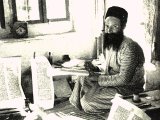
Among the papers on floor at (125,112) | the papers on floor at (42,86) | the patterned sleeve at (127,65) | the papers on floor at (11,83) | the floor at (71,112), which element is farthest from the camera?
the papers on floor at (42,86)

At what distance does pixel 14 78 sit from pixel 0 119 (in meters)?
0.64

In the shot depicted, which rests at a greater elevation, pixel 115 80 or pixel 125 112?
pixel 115 80

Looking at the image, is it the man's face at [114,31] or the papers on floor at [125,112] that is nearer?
the papers on floor at [125,112]

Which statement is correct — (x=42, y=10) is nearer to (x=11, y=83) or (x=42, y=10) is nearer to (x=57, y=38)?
(x=57, y=38)

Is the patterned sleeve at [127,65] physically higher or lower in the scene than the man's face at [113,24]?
lower

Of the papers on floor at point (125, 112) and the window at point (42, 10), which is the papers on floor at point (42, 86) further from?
the papers on floor at point (125, 112)

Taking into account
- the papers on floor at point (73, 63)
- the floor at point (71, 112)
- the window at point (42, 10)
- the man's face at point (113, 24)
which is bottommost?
the floor at point (71, 112)

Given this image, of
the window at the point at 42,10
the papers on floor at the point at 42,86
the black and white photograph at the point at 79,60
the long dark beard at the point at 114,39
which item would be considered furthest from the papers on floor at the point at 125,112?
the window at the point at 42,10

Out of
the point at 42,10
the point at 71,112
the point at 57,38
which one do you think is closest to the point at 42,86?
the point at 71,112

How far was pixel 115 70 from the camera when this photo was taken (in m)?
3.07

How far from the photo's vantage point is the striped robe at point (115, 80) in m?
2.86

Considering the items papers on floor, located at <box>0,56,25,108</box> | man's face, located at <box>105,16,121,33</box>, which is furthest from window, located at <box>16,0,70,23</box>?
man's face, located at <box>105,16,121,33</box>

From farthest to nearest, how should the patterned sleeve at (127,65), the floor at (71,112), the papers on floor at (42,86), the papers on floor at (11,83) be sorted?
the papers on floor at (42,86) < the papers on floor at (11,83) < the floor at (71,112) < the patterned sleeve at (127,65)

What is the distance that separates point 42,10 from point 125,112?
2.20m
